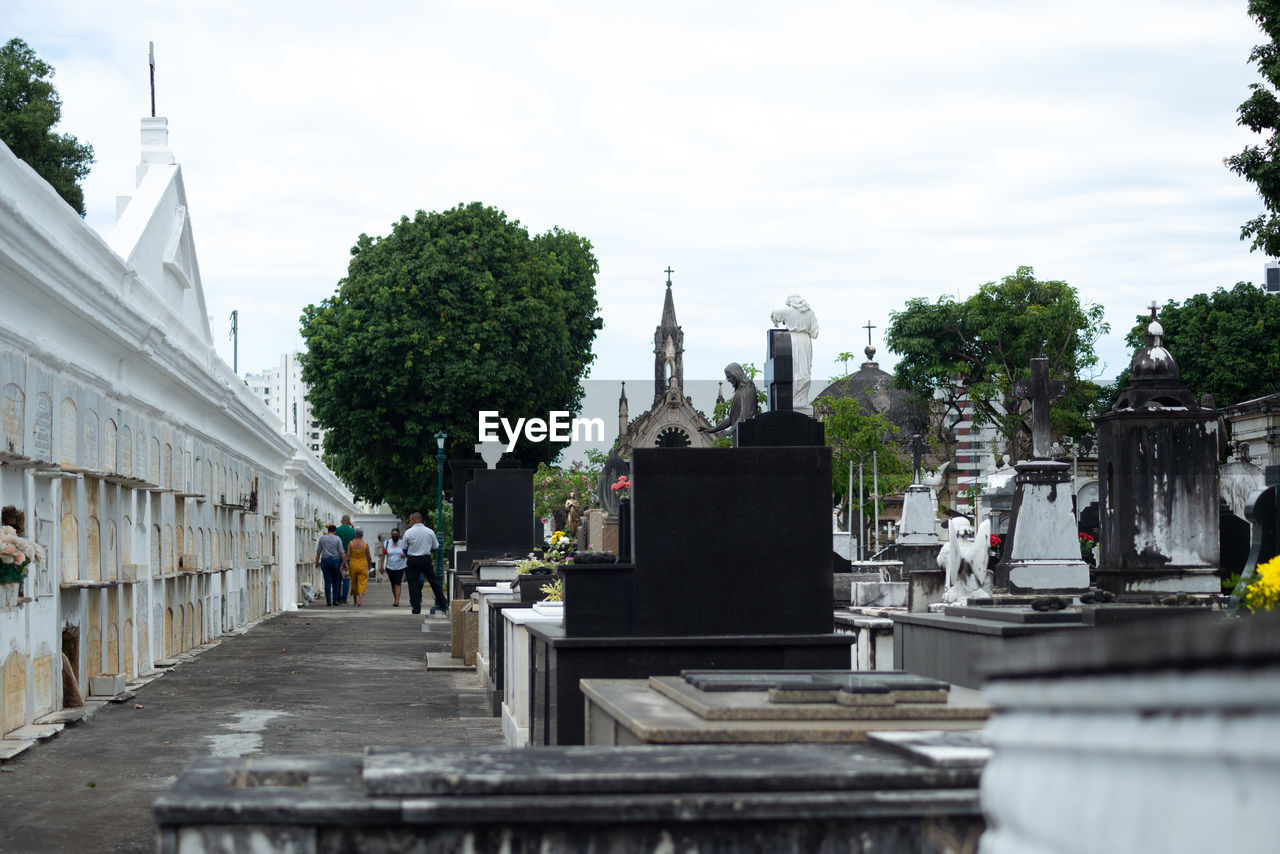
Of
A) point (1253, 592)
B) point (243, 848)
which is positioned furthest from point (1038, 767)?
point (1253, 592)

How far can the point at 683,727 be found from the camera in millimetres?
3762

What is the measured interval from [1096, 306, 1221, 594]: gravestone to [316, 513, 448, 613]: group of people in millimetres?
16765

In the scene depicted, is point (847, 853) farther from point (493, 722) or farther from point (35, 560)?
point (493, 722)

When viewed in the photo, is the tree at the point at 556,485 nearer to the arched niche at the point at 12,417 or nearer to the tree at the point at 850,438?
the tree at the point at 850,438

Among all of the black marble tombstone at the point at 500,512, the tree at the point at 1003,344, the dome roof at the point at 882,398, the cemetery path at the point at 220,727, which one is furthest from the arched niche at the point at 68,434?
the dome roof at the point at 882,398

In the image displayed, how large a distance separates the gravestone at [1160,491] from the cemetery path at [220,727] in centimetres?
449

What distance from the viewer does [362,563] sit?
105ft

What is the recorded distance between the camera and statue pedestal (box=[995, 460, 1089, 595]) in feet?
38.2

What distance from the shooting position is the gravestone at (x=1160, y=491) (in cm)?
987

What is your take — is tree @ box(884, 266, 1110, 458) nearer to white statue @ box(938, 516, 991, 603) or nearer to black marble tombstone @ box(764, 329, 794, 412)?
white statue @ box(938, 516, 991, 603)

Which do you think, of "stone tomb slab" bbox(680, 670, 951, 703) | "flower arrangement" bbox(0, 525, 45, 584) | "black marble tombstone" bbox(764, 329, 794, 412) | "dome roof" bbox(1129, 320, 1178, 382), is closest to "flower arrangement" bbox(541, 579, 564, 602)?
"black marble tombstone" bbox(764, 329, 794, 412)

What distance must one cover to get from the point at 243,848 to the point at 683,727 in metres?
1.31

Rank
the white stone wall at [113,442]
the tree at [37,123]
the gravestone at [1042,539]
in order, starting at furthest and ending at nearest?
the tree at [37,123] → the gravestone at [1042,539] → the white stone wall at [113,442]

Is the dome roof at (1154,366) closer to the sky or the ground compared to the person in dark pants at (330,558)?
closer to the sky
